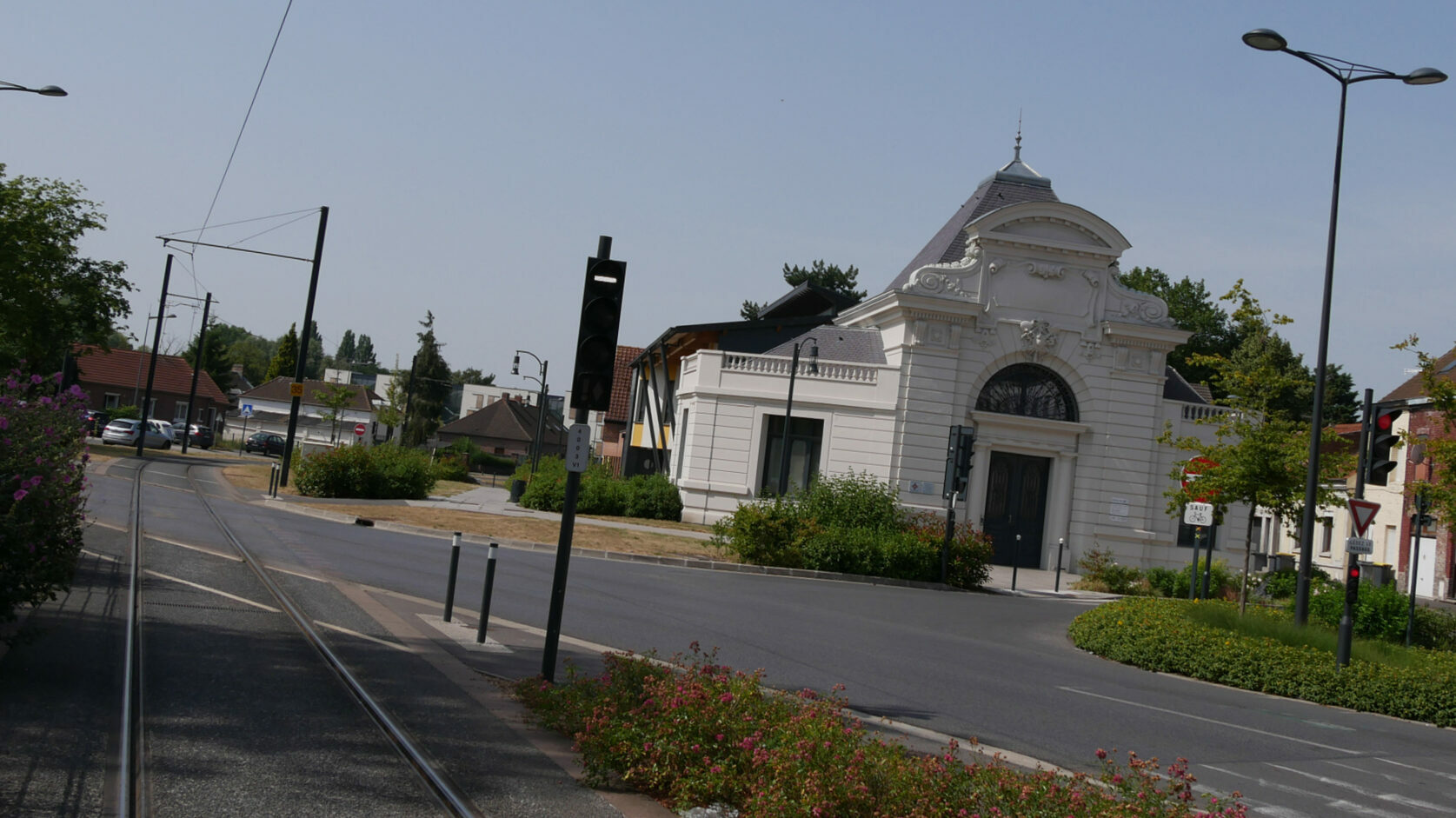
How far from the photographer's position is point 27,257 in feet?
139

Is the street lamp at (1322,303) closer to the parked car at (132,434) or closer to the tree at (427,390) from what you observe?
the parked car at (132,434)

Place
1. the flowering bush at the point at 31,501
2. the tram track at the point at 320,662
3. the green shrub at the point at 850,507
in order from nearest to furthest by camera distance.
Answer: the tram track at the point at 320,662 < the flowering bush at the point at 31,501 < the green shrub at the point at 850,507

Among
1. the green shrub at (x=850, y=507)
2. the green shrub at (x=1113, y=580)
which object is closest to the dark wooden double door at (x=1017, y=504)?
the green shrub at (x=1113, y=580)

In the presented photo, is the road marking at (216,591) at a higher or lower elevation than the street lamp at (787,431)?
lower

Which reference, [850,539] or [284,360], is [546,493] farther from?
[284,360]

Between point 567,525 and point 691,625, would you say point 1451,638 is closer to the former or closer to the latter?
point 691,625

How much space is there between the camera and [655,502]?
34.3 m

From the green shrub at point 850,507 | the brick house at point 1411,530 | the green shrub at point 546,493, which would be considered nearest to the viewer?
the green shrub at point 850,507

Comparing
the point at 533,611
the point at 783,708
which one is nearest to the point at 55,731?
the point at 783,708

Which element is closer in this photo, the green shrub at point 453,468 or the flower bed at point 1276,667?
the flower bed at point 1276,667

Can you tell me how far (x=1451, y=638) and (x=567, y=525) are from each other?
18.7 meters

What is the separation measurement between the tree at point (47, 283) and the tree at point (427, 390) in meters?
34.3

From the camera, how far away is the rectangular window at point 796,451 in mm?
34344

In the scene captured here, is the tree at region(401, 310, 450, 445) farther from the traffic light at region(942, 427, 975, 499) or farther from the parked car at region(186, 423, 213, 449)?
the traffic light at region(942, 427, 975, 499)
